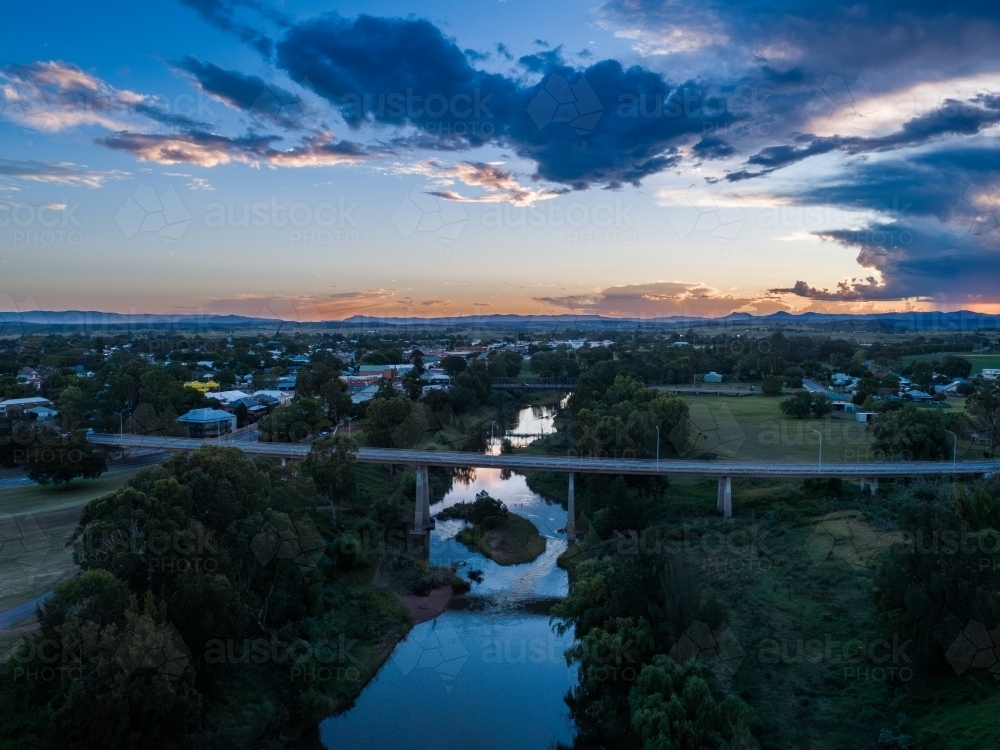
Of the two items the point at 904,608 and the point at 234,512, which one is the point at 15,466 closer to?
the point at 234,512

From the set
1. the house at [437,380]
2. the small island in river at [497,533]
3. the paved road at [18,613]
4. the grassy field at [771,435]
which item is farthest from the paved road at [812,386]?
the paved road at [18,613]

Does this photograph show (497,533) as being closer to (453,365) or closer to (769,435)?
(769,435)

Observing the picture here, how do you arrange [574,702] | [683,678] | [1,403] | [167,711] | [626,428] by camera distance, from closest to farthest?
[167,711]
[683,678]
[574,702]
[626,428]
[1,403]

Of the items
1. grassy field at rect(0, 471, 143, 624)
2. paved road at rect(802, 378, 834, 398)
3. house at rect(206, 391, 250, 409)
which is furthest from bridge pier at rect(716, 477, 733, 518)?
house at rect(206, 391, 250, 409)

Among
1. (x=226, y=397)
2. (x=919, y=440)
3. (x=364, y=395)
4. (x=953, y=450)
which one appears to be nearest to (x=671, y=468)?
(x=919, y=440)

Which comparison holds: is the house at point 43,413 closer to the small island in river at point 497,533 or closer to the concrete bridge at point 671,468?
the concrete bridge at point 671,468

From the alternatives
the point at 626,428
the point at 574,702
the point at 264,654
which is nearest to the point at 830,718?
the point at 574,702

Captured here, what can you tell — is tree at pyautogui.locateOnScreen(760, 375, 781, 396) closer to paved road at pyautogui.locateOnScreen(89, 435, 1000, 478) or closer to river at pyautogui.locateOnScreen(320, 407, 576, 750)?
paved road at pyautogui.locateOnScreen(89, 435, 1000, 478)
